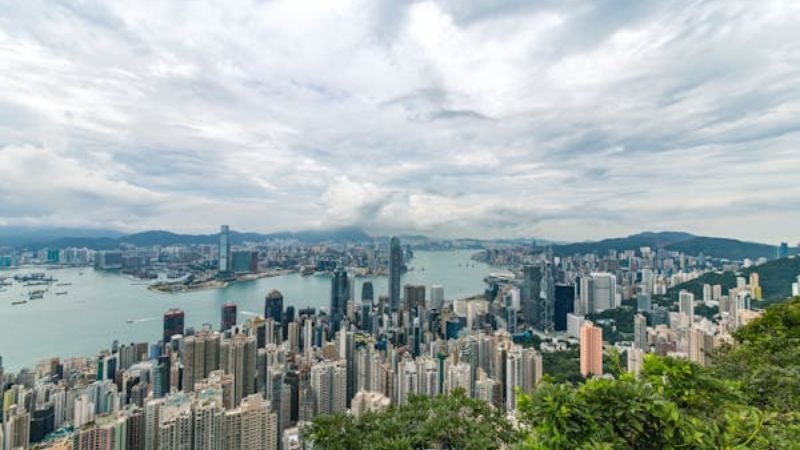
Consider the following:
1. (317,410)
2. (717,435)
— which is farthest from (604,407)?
(317,410)

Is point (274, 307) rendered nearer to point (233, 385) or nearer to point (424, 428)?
point (233, 385)

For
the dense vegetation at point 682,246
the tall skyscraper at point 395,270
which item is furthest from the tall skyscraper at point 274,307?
the dense vegetation at point 682,246

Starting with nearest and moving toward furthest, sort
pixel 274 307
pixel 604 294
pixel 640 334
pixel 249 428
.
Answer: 1. pixel 249 428
2. pixel 640 334
3. pixel 274 307
4. pixel 604 294

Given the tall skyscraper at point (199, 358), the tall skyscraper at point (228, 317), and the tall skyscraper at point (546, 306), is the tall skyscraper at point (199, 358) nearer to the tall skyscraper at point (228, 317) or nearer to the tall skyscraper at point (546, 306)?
the tall skyscraper at point (228, 317)

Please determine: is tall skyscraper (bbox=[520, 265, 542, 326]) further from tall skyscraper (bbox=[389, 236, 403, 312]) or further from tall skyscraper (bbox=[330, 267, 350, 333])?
tall skyscraper (bbox=[330, 267, 350, 333])

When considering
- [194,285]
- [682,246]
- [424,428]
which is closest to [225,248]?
[194,285]

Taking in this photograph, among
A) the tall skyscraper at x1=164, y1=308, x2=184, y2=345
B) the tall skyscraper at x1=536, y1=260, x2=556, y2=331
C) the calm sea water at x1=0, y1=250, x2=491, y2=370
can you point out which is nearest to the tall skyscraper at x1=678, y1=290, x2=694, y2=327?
the tall skyscraper at x1=536, y1=260, x2=556, y2=331

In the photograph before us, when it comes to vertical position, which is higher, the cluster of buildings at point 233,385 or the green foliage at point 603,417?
the green foliage at point 603,417
